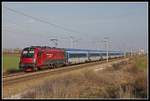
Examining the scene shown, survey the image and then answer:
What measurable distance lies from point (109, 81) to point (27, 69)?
14808 millimetres

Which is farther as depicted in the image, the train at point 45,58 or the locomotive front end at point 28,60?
the train at point 45,58

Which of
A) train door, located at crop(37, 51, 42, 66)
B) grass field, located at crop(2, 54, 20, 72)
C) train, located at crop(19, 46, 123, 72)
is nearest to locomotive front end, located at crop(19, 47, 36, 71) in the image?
train, located at crop(19, 46, 123, 72)

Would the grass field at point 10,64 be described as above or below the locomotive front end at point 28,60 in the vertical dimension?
below

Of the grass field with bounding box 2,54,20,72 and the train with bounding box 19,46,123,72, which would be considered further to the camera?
the grass field with bounding box 2,54,20,72

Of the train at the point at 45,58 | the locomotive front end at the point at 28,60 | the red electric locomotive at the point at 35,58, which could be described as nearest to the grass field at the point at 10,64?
the locomotive front end at the point at 28,60

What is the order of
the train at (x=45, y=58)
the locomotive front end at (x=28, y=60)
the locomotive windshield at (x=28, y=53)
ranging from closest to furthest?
1. the locomotive front end at (x=28, y=60)
2. the train at (x=45, y=58)
3. the locomotive windshield at (x=28, y=53)

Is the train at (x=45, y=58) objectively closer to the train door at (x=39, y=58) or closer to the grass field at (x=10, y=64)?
the train door at (x=39, y=58)

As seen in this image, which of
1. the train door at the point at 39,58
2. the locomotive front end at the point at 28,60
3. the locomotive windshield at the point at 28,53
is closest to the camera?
the locomotive front end at the point at 28,60

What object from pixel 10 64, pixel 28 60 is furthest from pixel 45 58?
pixel 10 64

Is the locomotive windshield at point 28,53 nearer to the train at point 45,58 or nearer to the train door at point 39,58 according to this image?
the train at point 45,58

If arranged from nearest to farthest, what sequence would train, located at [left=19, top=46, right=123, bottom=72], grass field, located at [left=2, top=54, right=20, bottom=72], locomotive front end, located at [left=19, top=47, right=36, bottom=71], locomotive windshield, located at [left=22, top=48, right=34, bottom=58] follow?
1. locomotive front end, located at [left=19, top=47, right=36, bottom=71]
2. train, located at [left=19, top=46, right=123, bottom=72]
3. locomotive windshield, located at [left=22, top=48, right=34, bottom=58]
4. grass field, located at [left=2, top=54, right=20, bottom=72]

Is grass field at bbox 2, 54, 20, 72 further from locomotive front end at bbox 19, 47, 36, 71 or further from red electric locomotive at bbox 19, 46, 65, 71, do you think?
red electric locomotive at bbox 19, 46, 65, 71

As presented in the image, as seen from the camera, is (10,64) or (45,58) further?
(10,64)

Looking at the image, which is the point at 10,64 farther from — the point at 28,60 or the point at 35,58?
the point at 35,58
